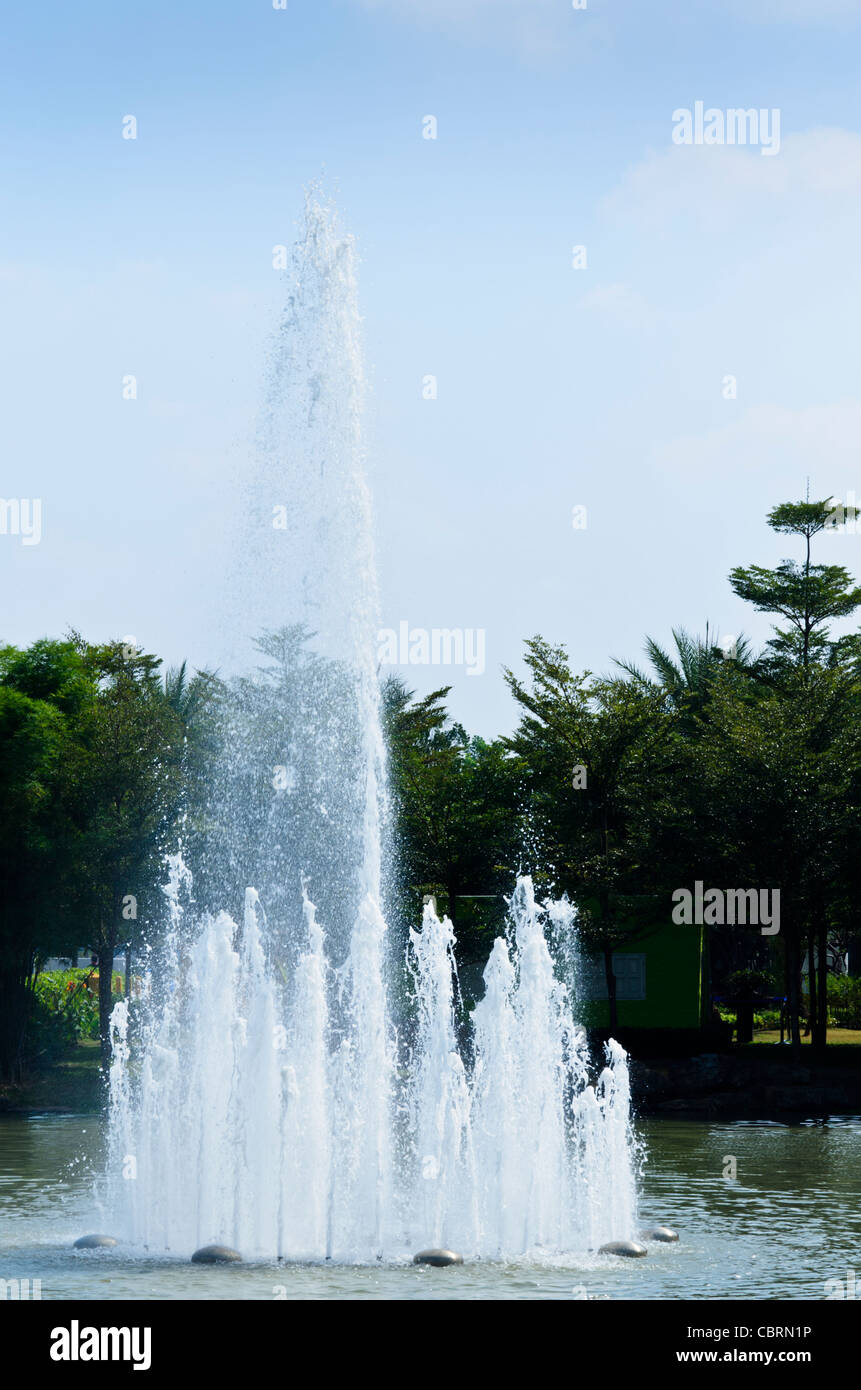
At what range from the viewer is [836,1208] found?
671 inches

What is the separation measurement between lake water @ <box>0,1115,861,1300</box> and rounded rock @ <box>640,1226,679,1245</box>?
17 cm

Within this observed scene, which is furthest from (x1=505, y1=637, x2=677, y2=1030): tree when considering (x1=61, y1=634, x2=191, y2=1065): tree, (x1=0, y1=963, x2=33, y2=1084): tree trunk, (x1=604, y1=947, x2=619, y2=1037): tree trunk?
(x1=0, y1=963, x2=33, y2=1084): tree trunk

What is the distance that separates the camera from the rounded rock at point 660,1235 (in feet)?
46.7

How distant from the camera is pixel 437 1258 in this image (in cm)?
1259

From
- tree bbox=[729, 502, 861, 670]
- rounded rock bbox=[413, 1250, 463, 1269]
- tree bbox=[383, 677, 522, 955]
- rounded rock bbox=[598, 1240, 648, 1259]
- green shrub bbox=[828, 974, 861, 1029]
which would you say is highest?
tree bbox=[729, 502, 861, 670]

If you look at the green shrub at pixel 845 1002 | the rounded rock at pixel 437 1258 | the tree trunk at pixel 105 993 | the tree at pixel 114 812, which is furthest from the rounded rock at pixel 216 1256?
the green shrub at pixel 845 1002

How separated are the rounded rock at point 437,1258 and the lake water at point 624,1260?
0.37 feet

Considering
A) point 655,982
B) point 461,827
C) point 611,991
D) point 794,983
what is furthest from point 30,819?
point 794,983

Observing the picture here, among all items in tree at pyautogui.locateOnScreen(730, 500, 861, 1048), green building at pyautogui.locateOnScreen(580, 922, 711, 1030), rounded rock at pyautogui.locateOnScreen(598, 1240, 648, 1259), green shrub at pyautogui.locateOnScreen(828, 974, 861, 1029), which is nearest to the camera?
rounded rock at pyautogui.locateOnScreen(598, 1240, 648, 1259)

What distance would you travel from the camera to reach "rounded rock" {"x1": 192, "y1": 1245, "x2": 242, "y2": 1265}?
12.6 m

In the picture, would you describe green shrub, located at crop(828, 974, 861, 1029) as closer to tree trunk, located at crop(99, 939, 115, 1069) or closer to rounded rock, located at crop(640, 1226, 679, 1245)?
tree trunk, located at crop(99, 939, 115, 1069)

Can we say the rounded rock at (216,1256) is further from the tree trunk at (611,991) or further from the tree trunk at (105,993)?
the tree trunk at (611,991)

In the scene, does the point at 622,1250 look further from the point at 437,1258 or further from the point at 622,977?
the point at 622,977

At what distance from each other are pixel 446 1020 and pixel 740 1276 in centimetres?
334
